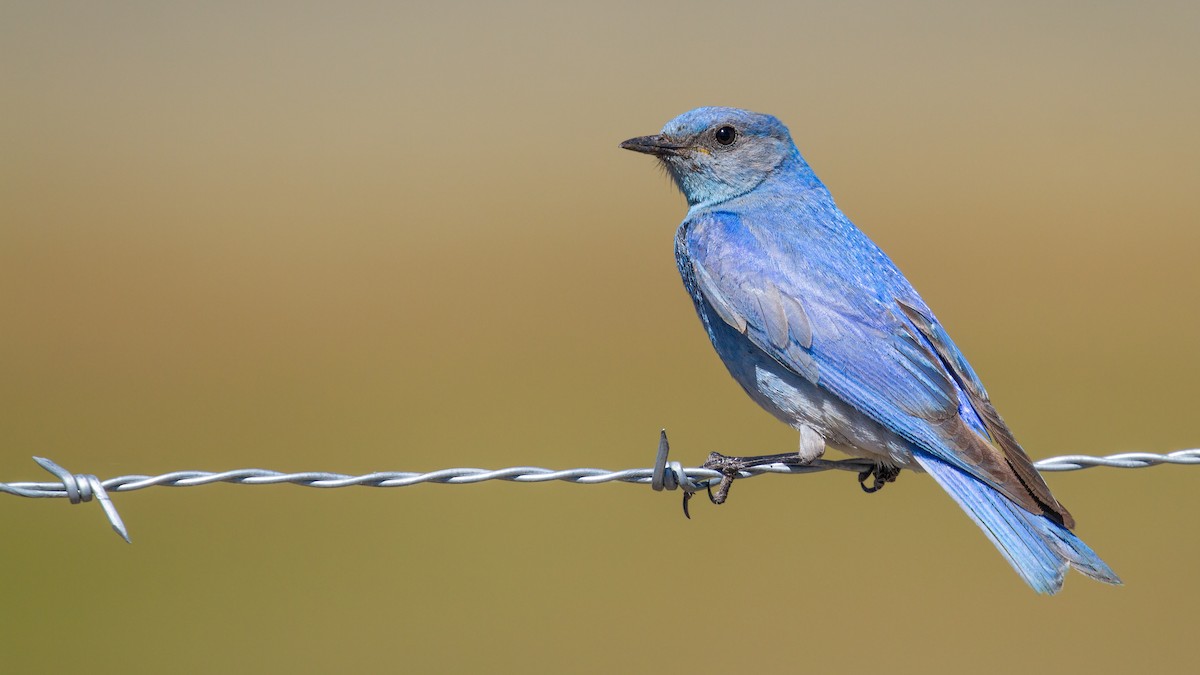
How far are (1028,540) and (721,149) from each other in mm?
2400

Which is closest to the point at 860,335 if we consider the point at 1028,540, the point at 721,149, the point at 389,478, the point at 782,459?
the point at 782,459

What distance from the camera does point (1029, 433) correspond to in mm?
9633

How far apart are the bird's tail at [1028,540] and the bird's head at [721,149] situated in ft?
6.35

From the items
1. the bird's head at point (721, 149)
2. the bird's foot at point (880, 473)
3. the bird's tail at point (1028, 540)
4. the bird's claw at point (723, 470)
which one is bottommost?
the bird's tail at point (1028, 540)

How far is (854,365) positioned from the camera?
4.76 meters

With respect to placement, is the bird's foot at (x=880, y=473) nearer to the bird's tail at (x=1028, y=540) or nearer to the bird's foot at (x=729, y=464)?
the bird's foot at (x=729, y=464)

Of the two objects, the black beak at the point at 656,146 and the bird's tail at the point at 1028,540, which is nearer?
the bird's tail at the point at 1028,540

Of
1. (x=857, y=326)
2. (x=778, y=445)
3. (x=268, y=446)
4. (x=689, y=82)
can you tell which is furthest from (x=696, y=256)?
(x=689, y=82)

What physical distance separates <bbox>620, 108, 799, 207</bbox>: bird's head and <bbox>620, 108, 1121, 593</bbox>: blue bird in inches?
7.6

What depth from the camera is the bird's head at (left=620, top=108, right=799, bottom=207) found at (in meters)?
5.86

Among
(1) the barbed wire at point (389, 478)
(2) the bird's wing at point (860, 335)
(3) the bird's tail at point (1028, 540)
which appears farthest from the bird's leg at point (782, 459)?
(3) the bird's tail at point (1028, 540)

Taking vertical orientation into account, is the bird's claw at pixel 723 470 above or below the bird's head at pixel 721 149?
below

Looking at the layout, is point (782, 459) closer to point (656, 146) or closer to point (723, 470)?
point (723, 470)

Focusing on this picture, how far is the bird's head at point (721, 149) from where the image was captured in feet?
19.2
